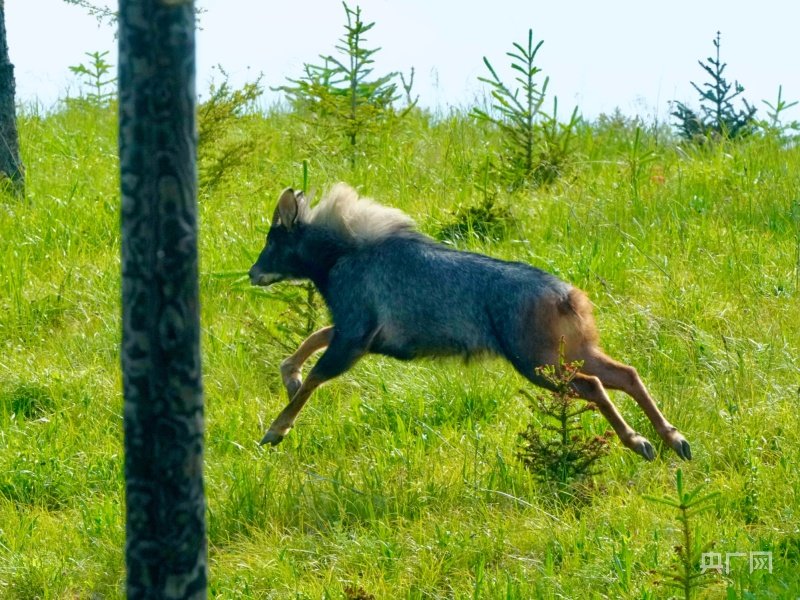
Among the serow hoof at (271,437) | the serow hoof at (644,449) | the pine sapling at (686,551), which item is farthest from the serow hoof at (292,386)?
the pine sapling at (686,551)

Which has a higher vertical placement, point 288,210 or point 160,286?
point 288,210

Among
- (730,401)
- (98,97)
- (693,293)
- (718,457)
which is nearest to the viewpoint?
(718,457)

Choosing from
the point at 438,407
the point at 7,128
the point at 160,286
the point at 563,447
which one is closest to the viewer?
the point at 160,286

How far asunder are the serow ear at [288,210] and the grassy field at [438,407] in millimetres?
809

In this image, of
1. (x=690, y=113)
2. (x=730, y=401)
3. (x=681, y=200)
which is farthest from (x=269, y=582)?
(x=690, y=113)

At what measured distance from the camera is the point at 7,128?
1279 centimetres

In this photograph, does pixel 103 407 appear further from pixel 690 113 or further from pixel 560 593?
pixel 690 113

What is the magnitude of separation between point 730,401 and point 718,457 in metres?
0.59

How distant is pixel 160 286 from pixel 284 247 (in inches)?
168

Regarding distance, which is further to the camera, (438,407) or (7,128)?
(7,128)

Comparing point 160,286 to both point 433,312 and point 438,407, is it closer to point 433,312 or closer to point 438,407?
point 433,312

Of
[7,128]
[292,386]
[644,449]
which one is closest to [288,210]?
[292,386]

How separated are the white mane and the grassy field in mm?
902

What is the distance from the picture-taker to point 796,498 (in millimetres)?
6035
